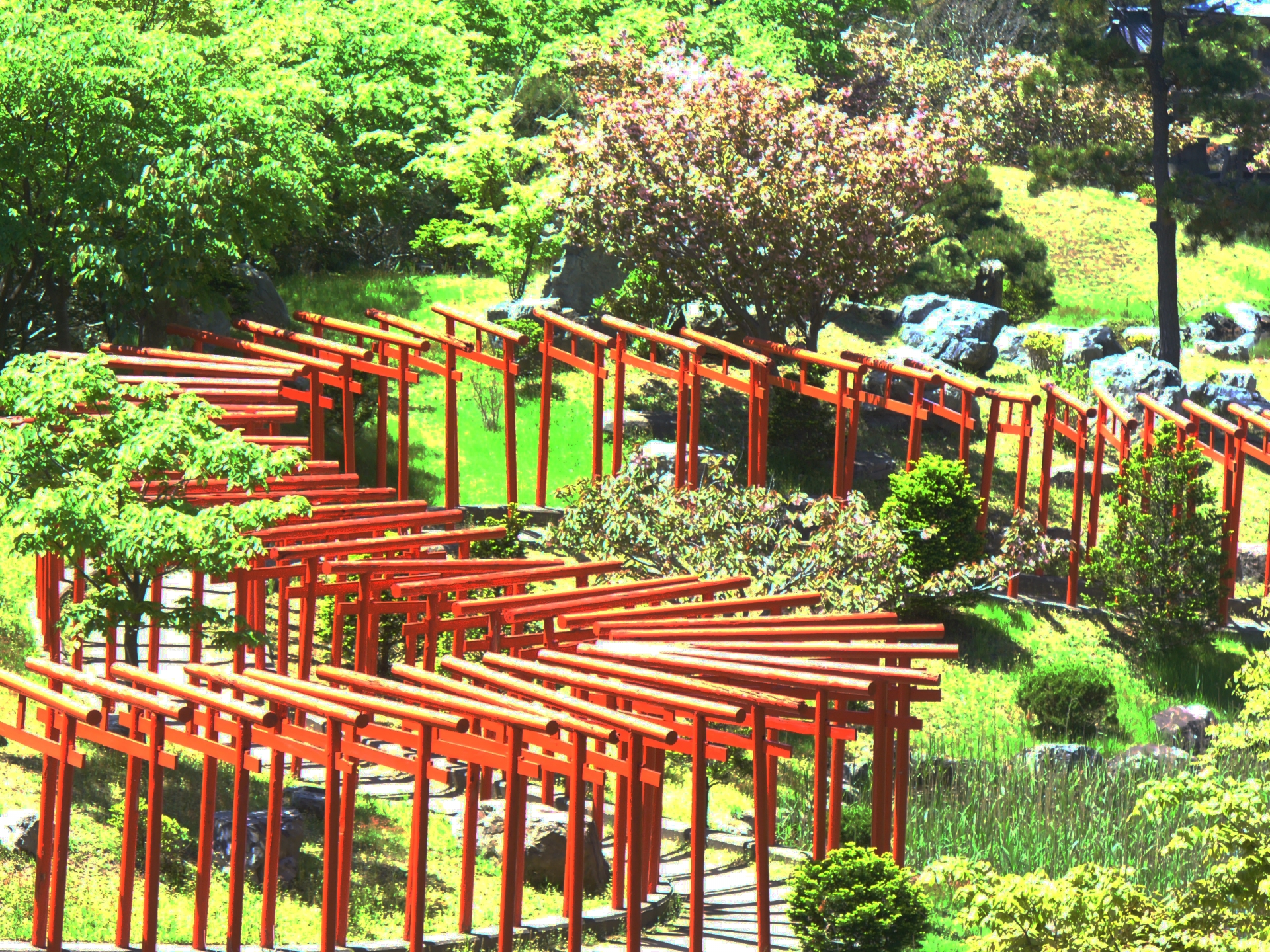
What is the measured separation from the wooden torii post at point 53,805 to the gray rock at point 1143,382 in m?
21.0

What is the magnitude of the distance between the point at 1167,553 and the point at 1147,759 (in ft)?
13.1

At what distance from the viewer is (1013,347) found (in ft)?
108

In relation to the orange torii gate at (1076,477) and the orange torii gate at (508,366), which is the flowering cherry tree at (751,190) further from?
the orange torii gate at (1076,477)

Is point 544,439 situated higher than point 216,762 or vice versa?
point 544,439

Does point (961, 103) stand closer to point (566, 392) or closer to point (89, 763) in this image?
point (566, 392)

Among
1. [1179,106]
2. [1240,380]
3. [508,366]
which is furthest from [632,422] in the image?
[1179,106]

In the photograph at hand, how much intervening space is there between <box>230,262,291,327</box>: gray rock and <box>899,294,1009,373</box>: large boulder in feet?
37.6

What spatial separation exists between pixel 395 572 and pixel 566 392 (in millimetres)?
10696

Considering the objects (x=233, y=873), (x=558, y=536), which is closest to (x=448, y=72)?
(x=558, y=536)

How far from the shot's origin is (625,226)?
25141mm

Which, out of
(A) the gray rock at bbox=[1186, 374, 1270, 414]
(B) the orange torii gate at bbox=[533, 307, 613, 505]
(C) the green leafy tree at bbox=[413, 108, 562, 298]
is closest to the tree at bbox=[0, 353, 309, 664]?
(B) the orange torii gate at bbox=[533, 307, 613, 505]

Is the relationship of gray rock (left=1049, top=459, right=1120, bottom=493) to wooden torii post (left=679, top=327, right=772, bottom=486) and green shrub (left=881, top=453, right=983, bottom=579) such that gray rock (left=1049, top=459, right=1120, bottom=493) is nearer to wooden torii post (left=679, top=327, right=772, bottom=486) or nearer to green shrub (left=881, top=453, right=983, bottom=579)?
green shrub (left=881, top=453, right=983, bottom=579)

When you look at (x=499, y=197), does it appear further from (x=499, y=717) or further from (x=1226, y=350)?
(x=499, y=717)

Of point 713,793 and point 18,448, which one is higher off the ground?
point 18,448
